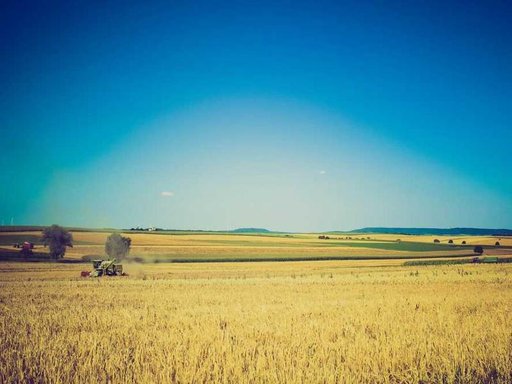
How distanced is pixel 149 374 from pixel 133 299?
1291cm

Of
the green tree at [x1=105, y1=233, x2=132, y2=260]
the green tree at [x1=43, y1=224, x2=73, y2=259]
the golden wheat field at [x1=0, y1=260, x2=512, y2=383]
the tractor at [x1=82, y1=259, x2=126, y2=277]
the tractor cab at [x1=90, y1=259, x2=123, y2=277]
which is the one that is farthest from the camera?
the green tree at [x1=43, y1=224, x2=73, y2=259]

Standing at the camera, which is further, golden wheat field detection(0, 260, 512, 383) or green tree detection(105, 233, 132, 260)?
green tree detection(105, 233, 132, 260)

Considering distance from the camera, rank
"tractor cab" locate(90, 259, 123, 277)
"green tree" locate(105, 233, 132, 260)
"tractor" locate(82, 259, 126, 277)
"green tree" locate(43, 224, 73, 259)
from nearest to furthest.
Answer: "tractor" locate(82, 259, 126, 277) < "tractor cab" locate(90, 259, 123, 277) < "green tree" locate(105, 233, 132, 260) < "green tree" locate(43, 224, 73, 259)

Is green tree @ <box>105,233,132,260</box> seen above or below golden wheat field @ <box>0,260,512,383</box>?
below

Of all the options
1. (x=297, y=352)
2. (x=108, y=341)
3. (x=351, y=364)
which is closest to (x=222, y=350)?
(x=297, y=352)

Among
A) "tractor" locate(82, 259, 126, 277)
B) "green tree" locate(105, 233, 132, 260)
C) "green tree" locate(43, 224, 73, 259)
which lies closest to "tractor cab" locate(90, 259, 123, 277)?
"tractor" locate(82, 259, 126, 277)

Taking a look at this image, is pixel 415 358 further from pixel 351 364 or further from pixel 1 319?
pixel 1 319

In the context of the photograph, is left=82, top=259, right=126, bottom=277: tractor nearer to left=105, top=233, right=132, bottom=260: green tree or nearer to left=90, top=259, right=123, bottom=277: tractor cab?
left=90, top=259, right=123, bottom=277: tractor cab

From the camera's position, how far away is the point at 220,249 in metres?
81.5

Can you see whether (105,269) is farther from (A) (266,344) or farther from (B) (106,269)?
(A) (266,344)

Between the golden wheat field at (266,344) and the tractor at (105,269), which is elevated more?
the golden wheat field at (266,344)

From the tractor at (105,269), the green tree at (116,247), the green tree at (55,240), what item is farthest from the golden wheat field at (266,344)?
the green tree at (55,240)

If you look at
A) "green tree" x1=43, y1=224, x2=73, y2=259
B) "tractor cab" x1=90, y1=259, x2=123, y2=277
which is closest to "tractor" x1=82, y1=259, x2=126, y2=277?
"tractor cab" x1=90, y1=259, x2=123, y2=277

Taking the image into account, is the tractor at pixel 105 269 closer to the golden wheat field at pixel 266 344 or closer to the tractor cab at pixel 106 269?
the tractor cab at pixel 106 269
